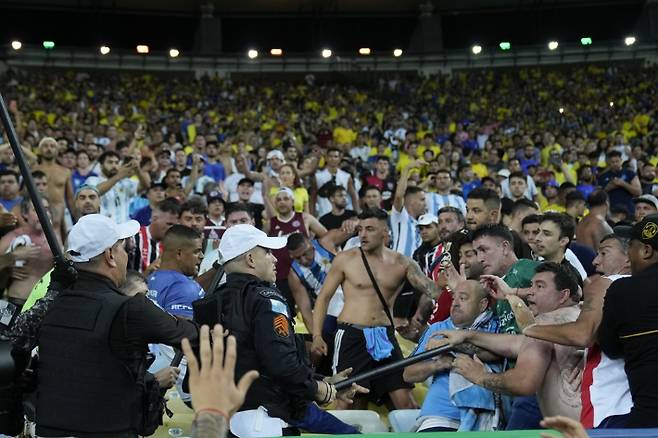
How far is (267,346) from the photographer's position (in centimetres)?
416

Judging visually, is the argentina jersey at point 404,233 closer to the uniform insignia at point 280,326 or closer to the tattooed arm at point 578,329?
the tattooed arm at point 578,329

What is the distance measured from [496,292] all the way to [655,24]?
3115 cm

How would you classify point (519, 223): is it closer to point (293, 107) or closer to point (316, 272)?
point (316, 272)

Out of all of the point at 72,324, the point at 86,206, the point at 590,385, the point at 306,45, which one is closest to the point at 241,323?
the point at 72,324

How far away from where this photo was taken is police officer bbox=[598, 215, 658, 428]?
4.05 metres

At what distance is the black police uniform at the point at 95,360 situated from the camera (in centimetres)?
359

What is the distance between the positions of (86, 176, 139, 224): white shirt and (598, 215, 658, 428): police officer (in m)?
7.80

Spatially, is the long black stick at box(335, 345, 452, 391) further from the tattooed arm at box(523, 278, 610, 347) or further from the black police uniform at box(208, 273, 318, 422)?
the tattooed arm at box(523, 278, 610, 347)

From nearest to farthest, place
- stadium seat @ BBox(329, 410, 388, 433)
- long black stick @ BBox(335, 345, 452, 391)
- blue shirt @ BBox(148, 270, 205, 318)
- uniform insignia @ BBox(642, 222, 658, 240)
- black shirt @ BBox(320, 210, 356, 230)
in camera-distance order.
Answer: uniform insignia @ BBox(642, 222, 658, 240)
long black stick @ BBox(335, 345, 452, 391)
stadium seat @ BBox(329, 410, 388, 433)
blue shirt @ BBox(148, 270, 205, 318)
black shirt @ BBox(320, 210, 356, 230)

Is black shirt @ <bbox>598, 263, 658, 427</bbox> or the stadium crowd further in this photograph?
the stadium crowd

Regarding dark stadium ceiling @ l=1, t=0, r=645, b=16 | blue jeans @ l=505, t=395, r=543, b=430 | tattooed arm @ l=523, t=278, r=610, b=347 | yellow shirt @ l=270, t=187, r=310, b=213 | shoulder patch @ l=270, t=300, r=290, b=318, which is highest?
dark stadium ceiling @ l=1, t=0, r=645, b=16

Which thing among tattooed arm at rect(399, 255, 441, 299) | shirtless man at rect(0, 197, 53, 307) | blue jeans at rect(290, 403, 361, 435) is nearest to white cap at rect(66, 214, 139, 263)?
blue jeans at rect(290, 403, 361, 435)

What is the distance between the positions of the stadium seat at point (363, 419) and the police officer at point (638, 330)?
180cm

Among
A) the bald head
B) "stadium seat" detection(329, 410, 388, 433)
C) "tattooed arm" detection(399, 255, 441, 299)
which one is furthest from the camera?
"tattooed arm" detection(399, 255, 441, 299)
